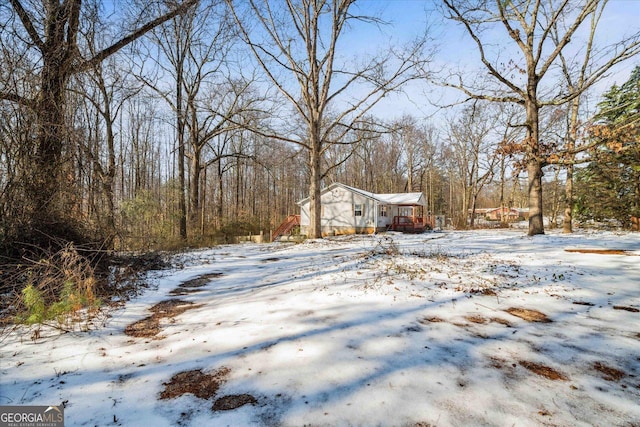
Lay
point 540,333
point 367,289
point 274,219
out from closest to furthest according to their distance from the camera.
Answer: point 540,333, point 367,289, point 274,219

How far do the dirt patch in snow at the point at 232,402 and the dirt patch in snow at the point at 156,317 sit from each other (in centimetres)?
171

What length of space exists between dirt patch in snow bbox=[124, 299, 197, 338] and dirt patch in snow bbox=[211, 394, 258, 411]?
171cm

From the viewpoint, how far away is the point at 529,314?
3598mm

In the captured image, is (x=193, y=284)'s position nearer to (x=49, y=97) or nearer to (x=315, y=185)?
(x=49, y=97)

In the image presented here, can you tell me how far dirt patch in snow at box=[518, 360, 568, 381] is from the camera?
88.7 inches

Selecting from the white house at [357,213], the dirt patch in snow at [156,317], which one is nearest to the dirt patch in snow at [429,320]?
the dirt patch in snow at [156,317]

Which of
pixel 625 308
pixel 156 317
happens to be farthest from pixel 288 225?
pixel 625 308

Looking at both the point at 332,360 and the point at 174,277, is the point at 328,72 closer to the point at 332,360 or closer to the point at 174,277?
the point at 174,277

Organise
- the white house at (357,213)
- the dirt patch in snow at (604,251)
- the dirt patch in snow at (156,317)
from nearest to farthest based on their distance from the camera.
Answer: the dirt patch in snow at (156,317) < the dirt patch in snow at (604,251) < the white house at (357,213)

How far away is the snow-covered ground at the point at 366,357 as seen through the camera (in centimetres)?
193

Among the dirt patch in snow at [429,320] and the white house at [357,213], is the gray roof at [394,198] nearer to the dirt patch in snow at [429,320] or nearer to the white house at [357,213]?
the white house at [357,213]

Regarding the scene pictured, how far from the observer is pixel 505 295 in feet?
14.0

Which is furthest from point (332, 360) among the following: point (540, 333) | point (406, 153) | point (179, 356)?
point (406, 153)

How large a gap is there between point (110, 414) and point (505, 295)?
4659mm
